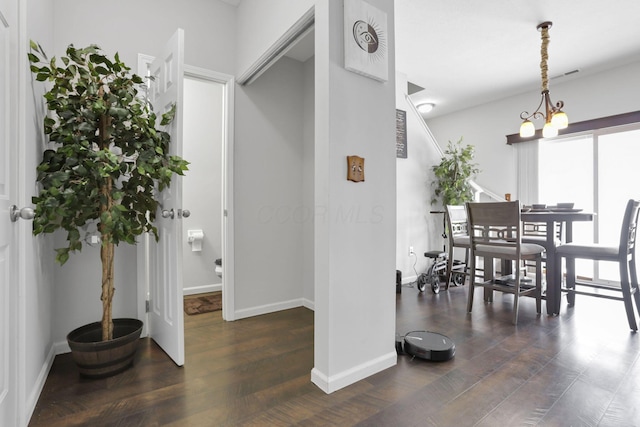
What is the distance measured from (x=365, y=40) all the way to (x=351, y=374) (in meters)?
1.90

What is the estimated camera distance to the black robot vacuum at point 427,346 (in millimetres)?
2016

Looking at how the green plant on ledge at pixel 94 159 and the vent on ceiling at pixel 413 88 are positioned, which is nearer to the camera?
the green plant on ledge at pixel 94 159

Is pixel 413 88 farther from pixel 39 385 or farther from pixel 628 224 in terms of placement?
pixel 39 385

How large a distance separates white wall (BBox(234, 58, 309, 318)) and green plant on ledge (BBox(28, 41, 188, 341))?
3.23 ft

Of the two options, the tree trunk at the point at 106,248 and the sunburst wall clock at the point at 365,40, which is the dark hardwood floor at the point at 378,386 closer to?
the tree trunk at the point at 106,248

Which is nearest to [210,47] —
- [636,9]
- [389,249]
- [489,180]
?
[389,249]

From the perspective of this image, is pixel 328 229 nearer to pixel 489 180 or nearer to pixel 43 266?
pixel 43 266

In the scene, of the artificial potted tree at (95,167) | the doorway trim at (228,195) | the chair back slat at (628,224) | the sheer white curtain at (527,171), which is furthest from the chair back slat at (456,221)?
the artificial potted tree at (95,167)

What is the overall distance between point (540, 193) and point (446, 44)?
3.03 metres

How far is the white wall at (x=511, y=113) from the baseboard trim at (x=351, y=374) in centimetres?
465

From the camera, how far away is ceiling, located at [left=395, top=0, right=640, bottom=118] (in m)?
2.97

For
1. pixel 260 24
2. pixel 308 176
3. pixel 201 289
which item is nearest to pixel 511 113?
pixel 308 176

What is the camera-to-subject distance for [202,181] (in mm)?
3912

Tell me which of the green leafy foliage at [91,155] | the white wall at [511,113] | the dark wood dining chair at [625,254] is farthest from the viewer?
the white wall at [511,113]
